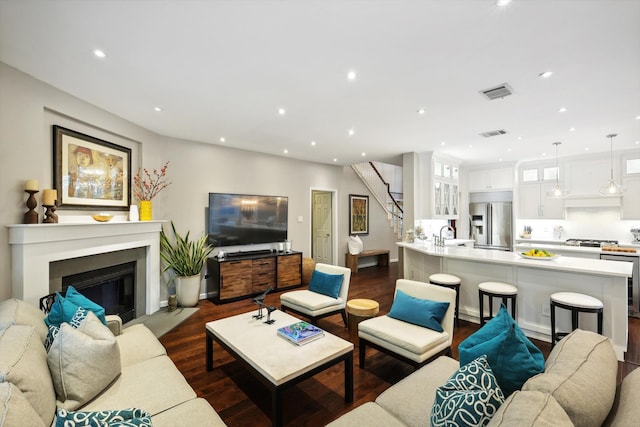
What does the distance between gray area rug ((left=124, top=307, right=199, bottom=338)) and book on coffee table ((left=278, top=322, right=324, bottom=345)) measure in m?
1.96

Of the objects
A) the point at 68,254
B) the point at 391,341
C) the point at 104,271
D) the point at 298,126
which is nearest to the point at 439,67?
the point at 298,126

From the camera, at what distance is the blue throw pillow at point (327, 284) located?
11.5 feet

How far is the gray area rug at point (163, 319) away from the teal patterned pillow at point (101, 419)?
8.44ft

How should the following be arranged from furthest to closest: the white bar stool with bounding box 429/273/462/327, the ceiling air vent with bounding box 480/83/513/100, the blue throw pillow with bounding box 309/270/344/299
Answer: the white bar stool with bounding box 429/273/462/327, the blue throw pillow with bounding box 309/270/344/299, the ceiling air vent with bounding box 480/83/513/100

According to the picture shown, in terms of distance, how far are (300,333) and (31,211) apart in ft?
8.54

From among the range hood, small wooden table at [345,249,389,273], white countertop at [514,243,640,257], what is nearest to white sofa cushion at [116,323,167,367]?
small wooden table at [345,249,389,273]

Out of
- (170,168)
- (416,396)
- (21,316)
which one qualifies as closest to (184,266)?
(170,168)

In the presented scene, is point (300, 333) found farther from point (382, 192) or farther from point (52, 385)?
point (382, 192)

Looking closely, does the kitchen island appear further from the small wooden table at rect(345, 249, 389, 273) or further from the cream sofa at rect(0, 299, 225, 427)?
the cream sofa at rect(0, 299, 225, 427)

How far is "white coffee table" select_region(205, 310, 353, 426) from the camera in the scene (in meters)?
1.84

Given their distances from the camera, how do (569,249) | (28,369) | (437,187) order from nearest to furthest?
1. (28,369)
2. (569,249)
3. (437,187)

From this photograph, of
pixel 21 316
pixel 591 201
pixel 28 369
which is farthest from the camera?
pixel 591 201

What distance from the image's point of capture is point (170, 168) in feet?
15.2

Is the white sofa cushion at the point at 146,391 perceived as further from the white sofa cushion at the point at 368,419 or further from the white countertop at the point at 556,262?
the white countertop at the point at 556,262
